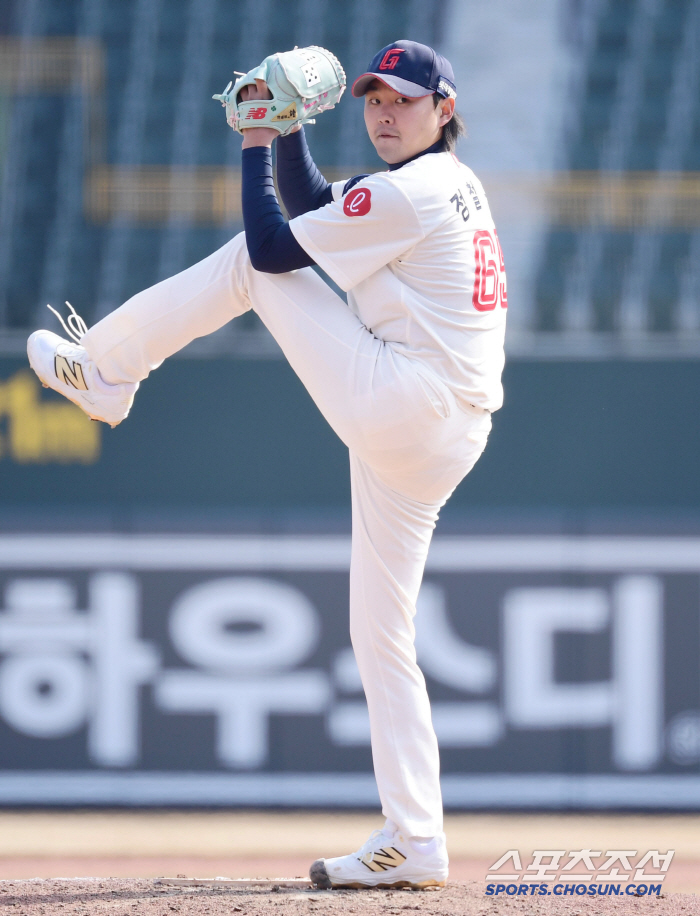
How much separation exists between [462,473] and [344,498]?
101 inches

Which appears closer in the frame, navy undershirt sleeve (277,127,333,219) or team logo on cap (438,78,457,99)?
team logo on cap (438,78,457,99)

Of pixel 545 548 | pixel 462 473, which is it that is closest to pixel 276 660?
pixel 545 548

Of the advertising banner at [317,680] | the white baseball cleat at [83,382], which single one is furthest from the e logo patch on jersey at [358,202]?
the advertising banner at [317,680]

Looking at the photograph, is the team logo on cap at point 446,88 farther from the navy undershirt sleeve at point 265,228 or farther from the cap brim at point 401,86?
the navy undershirt sleeve at point 265,228

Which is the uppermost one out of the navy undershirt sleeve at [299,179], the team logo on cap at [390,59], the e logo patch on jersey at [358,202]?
the team logo on cap at [390,59]

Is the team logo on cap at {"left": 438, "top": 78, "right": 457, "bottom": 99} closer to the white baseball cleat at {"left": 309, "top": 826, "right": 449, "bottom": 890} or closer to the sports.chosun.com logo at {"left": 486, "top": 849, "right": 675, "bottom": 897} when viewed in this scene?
the white baseball cleat at {"left": 309, "top": 826, "right": 449, "bottom": 890}

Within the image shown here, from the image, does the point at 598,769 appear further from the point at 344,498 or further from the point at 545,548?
the point at 344,498

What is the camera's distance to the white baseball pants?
1.99 m

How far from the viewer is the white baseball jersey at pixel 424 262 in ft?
6.46

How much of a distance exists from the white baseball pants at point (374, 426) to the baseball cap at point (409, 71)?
359 mm

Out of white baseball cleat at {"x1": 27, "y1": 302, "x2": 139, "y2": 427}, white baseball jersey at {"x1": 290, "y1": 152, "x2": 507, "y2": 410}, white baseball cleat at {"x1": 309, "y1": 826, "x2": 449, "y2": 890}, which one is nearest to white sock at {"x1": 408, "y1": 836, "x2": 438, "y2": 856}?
white baseball cleat at {"x1": 309, "y1": 826, "x2": 449, "y2": 890}

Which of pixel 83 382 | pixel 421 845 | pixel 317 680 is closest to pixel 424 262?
pixel 83 382

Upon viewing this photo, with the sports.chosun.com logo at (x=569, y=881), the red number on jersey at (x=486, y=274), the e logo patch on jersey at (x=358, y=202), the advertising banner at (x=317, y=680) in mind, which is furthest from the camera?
the advertising banner at (x=317, y=680)

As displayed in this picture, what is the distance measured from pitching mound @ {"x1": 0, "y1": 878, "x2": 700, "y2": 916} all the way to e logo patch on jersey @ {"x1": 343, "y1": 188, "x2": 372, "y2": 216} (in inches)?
47.6
